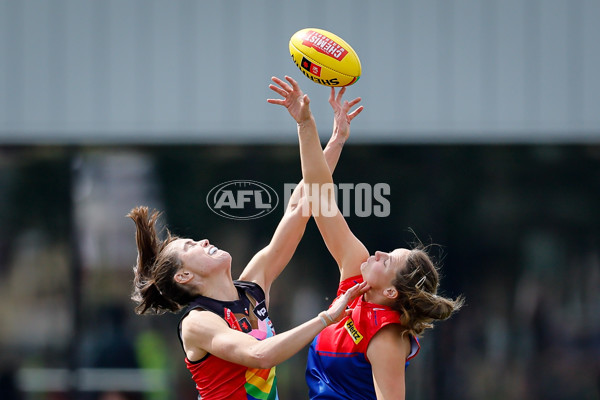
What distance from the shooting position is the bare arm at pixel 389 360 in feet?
10.2

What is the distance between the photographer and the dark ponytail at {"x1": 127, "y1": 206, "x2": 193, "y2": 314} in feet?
11.1

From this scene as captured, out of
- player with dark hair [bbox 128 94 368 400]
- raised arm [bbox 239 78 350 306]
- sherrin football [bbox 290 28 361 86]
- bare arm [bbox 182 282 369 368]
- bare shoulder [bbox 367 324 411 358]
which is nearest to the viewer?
bare arm [bbox 182 282 369 368]

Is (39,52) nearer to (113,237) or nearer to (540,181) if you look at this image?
(113,237)

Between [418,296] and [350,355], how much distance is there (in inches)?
15.3

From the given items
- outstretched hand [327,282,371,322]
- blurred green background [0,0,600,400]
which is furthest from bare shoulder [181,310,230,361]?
blurred green background [0,0,600,400]

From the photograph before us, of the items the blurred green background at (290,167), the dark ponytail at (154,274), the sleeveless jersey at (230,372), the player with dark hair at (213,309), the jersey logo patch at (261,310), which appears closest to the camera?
the player with dark hair at (213,309)

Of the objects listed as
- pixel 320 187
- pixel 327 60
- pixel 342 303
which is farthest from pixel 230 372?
pixel 327 60

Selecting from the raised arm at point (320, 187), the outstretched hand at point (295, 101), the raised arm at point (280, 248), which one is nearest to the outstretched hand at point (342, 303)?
the raised arm at point (320, 187)

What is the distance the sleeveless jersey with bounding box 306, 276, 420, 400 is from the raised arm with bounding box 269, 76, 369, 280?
8.6 inches

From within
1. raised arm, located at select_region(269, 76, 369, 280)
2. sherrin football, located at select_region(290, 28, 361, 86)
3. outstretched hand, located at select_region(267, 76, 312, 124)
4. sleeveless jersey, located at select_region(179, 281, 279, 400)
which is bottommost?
sleeveless jersey, located at select_region(179, 281, 279, 400)

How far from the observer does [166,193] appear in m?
6.53

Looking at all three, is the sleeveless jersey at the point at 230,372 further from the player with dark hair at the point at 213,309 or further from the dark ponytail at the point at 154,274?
the dark ponytail at the point at 154,274

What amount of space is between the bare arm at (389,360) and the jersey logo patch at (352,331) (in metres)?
0.07

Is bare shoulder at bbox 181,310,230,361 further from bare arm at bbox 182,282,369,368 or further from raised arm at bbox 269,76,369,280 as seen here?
raised arm at bbox 269,76,369,280
